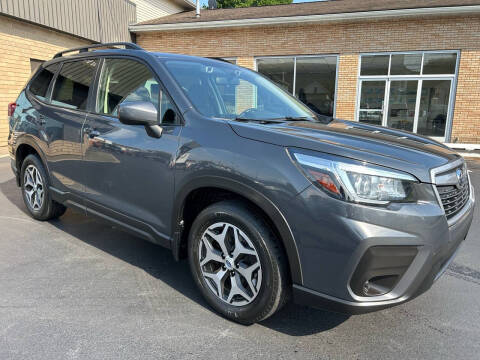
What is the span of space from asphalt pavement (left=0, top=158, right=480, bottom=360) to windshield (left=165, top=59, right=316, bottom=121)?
148 centimetres

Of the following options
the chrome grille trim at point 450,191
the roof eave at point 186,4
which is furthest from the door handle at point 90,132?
the roof eave at point 186,4

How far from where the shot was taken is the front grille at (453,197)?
2.04 m

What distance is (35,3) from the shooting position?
34.6 feet

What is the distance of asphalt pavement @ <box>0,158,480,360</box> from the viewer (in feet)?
7.12

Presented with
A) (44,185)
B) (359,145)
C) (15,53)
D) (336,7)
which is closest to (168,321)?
(359,145)

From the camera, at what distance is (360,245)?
182cm

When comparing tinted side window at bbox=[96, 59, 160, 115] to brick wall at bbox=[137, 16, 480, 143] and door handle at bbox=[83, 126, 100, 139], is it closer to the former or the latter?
door handle at bbox=[83, 126, 100, 139]

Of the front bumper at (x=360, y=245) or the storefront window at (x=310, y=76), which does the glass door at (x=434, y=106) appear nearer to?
the storefront window at (x=310, y=76)

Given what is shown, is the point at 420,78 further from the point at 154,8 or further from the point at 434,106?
the point at 154,8

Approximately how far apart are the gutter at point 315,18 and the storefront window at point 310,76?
136 cm

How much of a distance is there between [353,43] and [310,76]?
1.93 meters

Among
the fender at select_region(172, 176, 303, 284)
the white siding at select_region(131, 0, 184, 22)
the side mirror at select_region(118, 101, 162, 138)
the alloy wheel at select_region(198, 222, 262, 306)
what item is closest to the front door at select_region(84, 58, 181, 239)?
the side mirror at select_region(118, 101, 162, 138)

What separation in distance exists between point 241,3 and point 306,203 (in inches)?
1500

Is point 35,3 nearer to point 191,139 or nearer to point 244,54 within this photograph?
point 244,54
